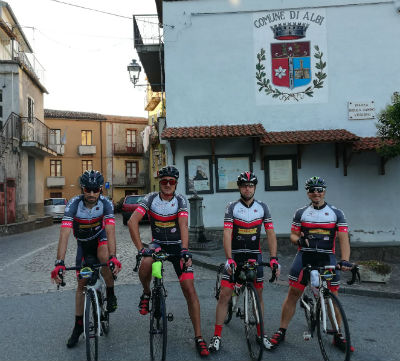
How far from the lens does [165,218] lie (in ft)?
15.1

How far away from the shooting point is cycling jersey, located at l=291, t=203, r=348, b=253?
15.0 feet

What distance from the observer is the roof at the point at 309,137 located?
12273 millimetres

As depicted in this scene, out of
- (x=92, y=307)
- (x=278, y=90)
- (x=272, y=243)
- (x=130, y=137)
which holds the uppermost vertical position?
(x=130, y=137)

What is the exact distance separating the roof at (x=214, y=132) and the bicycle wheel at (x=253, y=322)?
27.5ft

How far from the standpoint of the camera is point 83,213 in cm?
476

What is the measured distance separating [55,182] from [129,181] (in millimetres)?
7642

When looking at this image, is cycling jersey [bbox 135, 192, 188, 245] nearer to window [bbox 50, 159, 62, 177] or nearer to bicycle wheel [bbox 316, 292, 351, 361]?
bicycle wheel [bbox 316, 292, 351, 361]

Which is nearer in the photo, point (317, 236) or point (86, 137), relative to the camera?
point (317, 236)

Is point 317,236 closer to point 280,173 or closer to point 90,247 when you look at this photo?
point 90,247

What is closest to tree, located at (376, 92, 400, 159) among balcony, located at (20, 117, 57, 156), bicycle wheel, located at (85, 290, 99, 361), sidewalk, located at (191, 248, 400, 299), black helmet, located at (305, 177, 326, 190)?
sidewalk, located at (191, 248, 400, 299)

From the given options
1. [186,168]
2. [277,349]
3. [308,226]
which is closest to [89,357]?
[277,349]

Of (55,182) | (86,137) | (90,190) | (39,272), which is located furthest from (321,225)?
(86,137)

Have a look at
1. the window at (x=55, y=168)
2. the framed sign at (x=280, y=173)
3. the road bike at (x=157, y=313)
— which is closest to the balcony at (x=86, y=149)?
the window at (x=55, y=168)

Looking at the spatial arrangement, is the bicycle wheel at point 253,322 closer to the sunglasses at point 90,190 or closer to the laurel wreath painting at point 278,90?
the sunglasses at point 90,190
